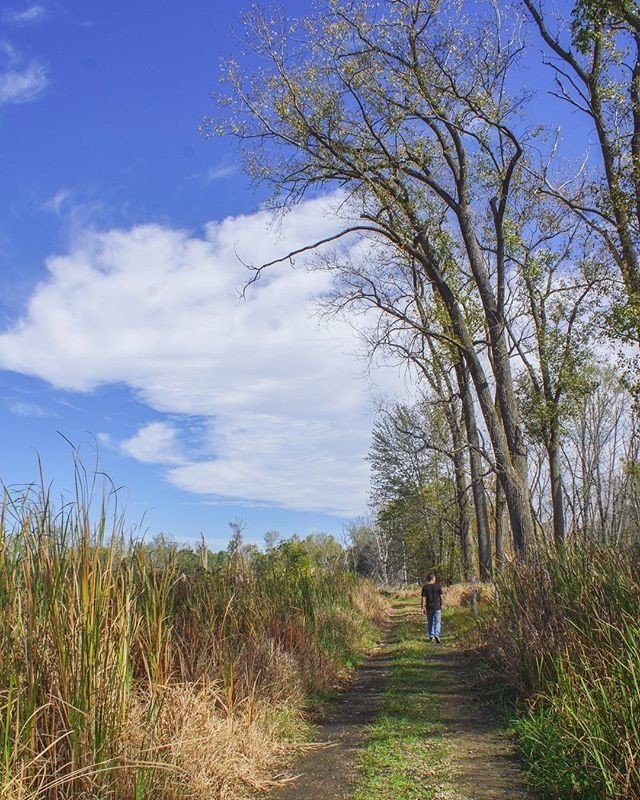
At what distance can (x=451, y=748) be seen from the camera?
594cm

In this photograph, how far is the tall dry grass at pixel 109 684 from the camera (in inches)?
130

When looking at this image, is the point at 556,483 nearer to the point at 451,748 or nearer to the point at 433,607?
the point at 433,607

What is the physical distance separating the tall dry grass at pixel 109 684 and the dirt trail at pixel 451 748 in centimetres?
40

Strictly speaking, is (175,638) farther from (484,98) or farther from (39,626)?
(484,98)

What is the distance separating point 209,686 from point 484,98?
12.2 metres

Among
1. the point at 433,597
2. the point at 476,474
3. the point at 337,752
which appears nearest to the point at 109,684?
the point at 337,752

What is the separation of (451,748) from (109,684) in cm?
369

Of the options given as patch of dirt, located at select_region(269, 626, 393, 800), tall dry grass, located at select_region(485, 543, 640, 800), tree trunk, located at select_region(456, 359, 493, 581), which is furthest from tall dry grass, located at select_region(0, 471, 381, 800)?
tree trunk, located at select_region(456, 359, 493, 581)

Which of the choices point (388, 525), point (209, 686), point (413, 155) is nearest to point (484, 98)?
point (413, 155)

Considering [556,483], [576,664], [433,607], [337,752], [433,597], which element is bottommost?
[337,752]

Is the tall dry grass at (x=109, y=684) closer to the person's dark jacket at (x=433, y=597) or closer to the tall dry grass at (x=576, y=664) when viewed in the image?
the tall dry grass at (x=576, y=664)

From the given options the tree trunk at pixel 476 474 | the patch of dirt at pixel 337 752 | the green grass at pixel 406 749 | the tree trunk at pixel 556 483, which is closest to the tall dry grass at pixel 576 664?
the green grass at pixel 406 749

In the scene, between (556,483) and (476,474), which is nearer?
(476,474)

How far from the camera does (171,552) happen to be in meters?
5.82
